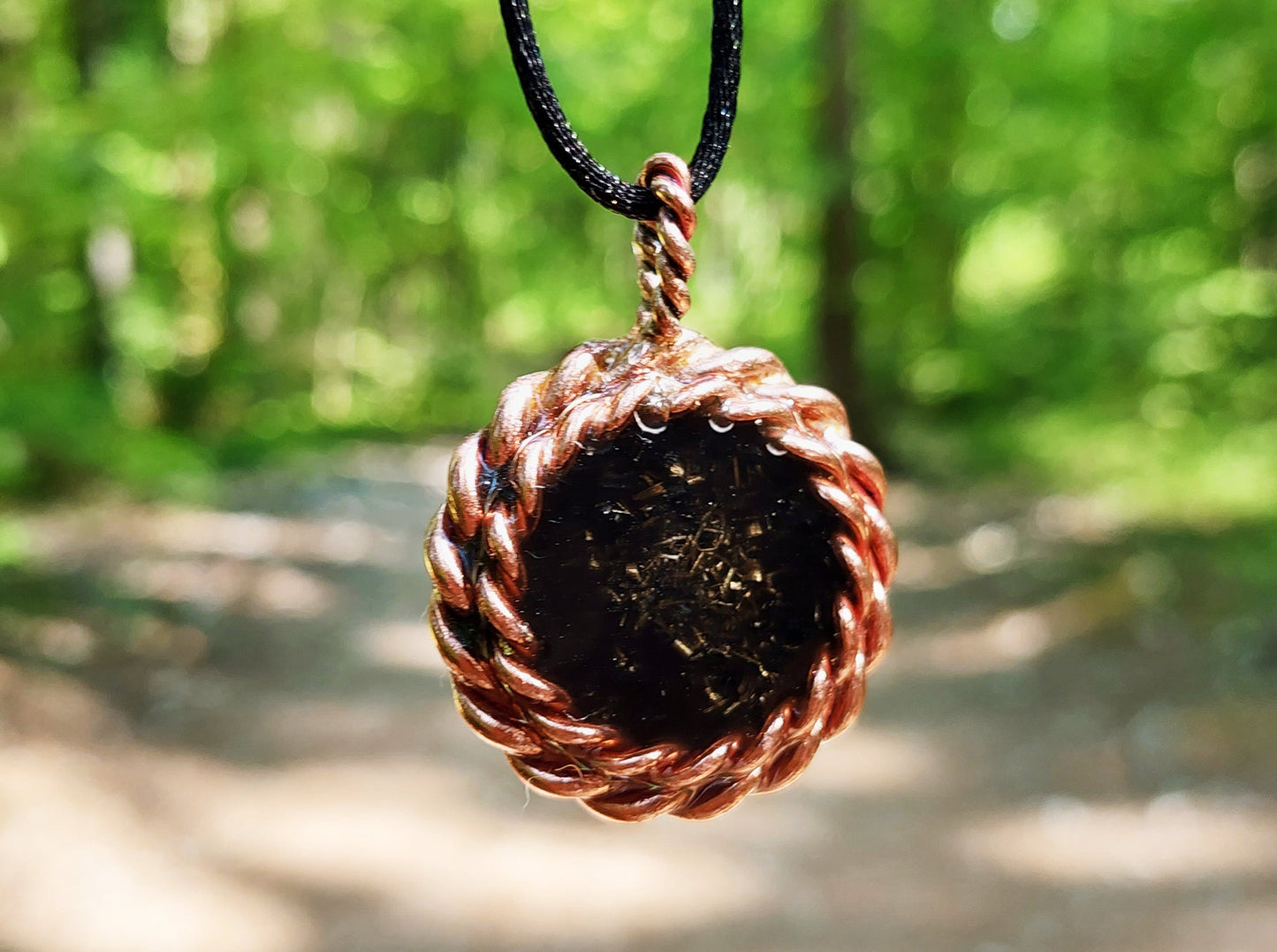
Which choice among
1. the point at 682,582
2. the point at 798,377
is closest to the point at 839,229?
the point at 798,377

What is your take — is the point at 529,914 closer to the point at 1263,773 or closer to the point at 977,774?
the point at 977,774

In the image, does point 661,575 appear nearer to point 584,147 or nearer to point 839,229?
point 584,147

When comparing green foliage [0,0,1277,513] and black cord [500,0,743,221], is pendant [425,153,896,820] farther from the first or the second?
green foliage [0,0,1277,513]

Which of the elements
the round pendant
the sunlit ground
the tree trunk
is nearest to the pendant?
the round pendant

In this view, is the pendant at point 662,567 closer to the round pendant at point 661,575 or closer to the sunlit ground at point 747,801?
Result: the round pendant at point 661,575

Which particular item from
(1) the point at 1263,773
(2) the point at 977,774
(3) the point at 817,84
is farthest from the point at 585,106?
(1) the point at 1263,773

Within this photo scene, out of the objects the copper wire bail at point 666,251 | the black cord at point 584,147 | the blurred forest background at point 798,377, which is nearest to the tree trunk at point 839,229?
the blurred forest background at point 798,377
